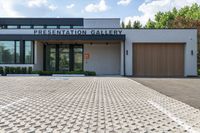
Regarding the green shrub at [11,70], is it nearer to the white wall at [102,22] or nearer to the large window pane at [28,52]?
the large window pane at [28,52]

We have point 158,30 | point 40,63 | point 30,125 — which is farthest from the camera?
point 40,63

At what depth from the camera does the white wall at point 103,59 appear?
31266 mm

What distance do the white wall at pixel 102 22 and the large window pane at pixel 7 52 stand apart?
12.1m

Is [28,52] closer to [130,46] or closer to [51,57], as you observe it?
[51,57]

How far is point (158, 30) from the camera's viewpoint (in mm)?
28438

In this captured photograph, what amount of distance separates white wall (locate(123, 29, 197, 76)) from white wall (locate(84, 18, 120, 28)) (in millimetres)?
10164

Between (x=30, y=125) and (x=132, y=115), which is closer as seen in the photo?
(x=30, y=125)

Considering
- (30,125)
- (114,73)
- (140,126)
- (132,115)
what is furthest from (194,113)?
(114,73)

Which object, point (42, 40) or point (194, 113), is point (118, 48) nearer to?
point (42, 40)

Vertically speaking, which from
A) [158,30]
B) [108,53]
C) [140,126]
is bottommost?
[140,126]

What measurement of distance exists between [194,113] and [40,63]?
81.3ft

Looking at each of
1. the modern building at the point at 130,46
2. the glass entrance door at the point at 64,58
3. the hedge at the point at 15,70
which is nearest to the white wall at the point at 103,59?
the modern building at the point at 130,46

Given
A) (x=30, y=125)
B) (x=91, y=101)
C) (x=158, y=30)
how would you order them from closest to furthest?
1. (x=30, y=125)
2. (x=91, y=101)
3. (x=158, y=30)

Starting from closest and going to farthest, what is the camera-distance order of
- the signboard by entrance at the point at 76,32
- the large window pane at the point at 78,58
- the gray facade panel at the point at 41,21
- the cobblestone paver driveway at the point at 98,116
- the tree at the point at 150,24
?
the cobblestone paver driveway at the point at 98,116
the signboard by entrance at the point at 76,32
the large window pane at the point at 78,58
the gray facade panel at the point at 41,21
the tree at the point at 150,24
